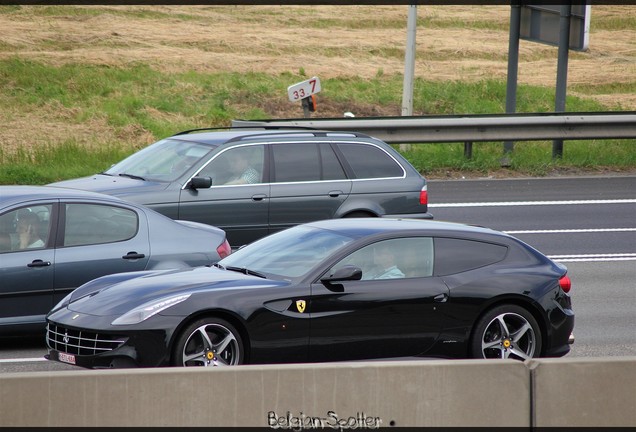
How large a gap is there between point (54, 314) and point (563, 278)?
14.8 feet

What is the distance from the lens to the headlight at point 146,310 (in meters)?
8.44

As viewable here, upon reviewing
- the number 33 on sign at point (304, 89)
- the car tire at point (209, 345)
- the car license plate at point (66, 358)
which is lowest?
the car license plate at point (66, 358)

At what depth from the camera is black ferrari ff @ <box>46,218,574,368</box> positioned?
854cm

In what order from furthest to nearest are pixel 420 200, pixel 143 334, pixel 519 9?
pixel 519 9 → pixel 420 200 → pixel 143 334

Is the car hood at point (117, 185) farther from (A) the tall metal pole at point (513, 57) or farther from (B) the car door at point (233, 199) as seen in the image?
(A) the tall metal pole at point (513, 57)

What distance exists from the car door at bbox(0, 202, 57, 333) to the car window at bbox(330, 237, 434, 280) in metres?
2.90

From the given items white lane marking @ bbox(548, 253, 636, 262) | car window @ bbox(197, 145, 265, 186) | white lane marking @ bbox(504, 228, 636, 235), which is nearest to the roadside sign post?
white lane marking @ bbox(504, 228, 636, 235)

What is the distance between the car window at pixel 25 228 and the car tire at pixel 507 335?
414 cm

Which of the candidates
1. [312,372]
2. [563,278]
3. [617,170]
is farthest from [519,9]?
[312,372]

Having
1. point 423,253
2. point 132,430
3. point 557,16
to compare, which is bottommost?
point 132,430

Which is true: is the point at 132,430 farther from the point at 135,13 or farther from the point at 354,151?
the point at 135,13

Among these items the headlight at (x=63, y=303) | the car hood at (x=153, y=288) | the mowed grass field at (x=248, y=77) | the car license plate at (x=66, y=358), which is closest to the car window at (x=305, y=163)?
the car hood at (x=153, y=288)

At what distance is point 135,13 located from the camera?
4219 centimetres

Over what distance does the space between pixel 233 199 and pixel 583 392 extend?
7.86 m
